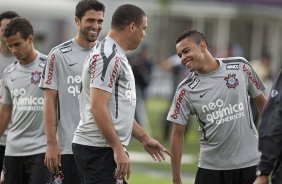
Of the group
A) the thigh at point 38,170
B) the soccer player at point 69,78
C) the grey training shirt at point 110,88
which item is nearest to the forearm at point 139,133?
the grey training shirt at point 110,88

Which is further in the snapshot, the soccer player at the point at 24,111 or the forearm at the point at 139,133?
the soccer player at the point at 24,111

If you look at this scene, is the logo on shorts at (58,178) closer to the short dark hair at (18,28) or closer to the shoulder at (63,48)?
the shoulder at (63,48)

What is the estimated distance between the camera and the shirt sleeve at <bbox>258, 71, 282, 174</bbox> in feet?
21.8

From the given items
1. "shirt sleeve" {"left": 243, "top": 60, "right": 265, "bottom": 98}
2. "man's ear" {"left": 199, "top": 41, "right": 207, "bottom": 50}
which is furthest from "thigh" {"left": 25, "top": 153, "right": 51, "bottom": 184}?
"shirt sleeve" {"left": 243, "top": 60, "right": 265, "bottom": 98}

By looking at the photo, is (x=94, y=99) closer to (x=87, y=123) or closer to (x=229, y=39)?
(x=87, y=123)

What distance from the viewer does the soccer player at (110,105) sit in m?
7.58

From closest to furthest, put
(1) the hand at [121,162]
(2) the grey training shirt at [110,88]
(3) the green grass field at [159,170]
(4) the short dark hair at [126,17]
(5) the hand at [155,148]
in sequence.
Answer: (1) the hand at [121,162] → (2) the grey training shirt at [110,88] → (4) the short dark hair at [126,17] → (5) the hand at [155,148] → (3) the green grass field at [159,170]

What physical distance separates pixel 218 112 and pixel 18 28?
216cm

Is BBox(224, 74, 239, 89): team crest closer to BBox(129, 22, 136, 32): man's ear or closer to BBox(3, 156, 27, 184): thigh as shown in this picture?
BBox(129, 22, 136, 32): man's ear

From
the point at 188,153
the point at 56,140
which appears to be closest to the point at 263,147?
the point at 56,140

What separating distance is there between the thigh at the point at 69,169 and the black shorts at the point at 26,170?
439 millimetres

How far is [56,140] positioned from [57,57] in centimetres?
82

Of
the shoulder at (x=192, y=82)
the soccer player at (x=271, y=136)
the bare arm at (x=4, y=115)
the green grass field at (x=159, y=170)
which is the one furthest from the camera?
the green grass field at (x=159, y=170)

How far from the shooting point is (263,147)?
22.0 ft
